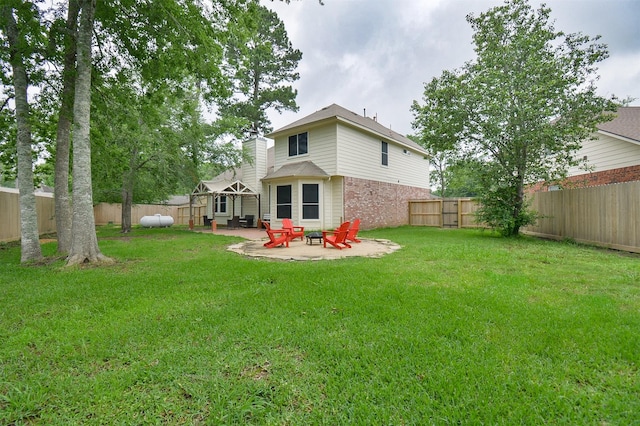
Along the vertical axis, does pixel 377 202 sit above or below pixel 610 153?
below

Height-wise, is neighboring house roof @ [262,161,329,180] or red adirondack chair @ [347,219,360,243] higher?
neighboring house roof @ [262,161,329,180]

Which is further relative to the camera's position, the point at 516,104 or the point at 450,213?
the point at 450,213

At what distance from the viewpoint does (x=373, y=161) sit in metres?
16.0

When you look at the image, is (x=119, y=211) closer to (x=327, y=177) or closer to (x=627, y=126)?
(x=327, y=177)

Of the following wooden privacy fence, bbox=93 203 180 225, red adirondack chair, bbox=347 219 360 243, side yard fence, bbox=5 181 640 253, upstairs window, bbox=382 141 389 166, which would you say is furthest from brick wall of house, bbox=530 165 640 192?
wooden privacy fence, bbox=93 203 180 225

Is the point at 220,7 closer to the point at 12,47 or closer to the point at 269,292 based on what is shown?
the point at 12,47

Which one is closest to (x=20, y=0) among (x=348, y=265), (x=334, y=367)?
(x=348, y=265)

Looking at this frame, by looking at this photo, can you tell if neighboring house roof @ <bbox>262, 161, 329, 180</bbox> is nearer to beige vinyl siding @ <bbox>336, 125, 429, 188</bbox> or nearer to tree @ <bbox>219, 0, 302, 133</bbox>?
beige vinyl siding @ <bbox>336, 125, 429, 188</bbox>

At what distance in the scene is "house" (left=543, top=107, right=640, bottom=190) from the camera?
11.6 metres

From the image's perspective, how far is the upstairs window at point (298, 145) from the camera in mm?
15328

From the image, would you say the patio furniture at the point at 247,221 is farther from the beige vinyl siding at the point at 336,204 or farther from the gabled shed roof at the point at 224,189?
the beige vinyl siding at the point at 336,204

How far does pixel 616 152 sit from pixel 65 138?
65.8 ft

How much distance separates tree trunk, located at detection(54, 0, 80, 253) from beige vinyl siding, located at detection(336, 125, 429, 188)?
32.2 feet

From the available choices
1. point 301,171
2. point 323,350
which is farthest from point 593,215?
point 301,171
